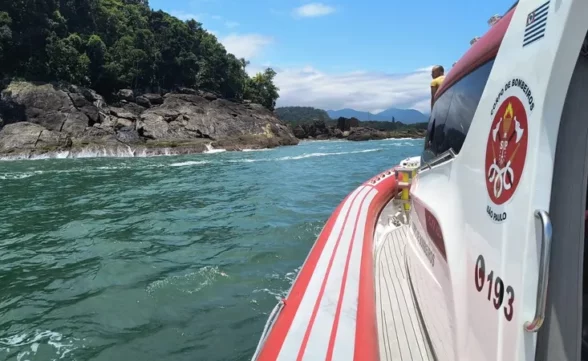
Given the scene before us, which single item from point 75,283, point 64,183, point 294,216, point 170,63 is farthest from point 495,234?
point 170,63

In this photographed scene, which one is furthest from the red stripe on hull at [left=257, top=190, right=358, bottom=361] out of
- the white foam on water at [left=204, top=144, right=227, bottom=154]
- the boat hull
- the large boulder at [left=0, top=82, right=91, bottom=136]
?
the large boulder at [left=0, top=82, right=91, bottom=136]

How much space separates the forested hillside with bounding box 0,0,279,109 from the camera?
42969mm

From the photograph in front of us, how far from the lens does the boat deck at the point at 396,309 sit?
95.1 inches

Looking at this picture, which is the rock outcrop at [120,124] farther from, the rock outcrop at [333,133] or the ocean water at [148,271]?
the rock outcrop at [333,133]

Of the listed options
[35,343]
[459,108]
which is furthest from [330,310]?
[35,343]

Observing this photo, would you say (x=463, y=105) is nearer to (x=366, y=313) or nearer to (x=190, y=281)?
(x=366, y=313)

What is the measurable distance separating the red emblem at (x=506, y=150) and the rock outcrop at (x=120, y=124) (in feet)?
110

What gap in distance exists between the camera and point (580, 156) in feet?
4.00

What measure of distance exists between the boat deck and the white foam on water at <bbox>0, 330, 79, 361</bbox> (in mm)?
2734

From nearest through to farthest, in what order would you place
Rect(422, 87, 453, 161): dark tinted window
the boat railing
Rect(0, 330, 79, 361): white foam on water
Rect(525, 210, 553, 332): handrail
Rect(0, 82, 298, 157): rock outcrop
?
Rect(525, 210, 553, 332): handrail → the boat railing → Rect(422, 87, 453, 161): dark tinted window → Rect(0, 330, 79, 361): white foam on water → Rect(0, 82, 298, 157): rock outcrop

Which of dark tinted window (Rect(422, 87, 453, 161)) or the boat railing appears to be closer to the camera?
the boat railing

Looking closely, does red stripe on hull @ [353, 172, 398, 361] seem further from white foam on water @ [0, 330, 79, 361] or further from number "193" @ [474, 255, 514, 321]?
white foam on water @ [0, 330, 79, 361]

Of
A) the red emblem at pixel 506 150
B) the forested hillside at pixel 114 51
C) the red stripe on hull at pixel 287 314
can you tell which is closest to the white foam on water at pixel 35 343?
the red stripe on hull at pixel 287 314

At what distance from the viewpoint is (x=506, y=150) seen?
1414mm
